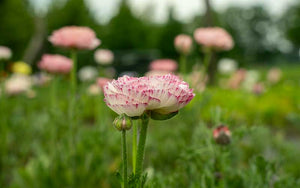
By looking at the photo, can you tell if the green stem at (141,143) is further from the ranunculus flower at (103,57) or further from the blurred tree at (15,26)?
the blurred tree at (15,26)

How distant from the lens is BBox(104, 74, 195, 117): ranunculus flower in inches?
26.7

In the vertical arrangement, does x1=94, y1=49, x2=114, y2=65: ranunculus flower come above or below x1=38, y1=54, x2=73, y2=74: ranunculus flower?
above

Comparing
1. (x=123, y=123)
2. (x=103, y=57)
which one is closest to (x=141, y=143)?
(x=123, y=123)

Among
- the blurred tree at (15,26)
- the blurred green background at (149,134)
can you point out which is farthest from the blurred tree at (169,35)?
the blurred tree at (15,26)

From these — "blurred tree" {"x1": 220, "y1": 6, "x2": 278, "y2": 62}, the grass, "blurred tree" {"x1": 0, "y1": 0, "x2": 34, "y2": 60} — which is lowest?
the grass

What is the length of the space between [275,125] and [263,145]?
2.20 meters

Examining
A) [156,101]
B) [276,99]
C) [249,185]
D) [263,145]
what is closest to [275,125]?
[276,99]

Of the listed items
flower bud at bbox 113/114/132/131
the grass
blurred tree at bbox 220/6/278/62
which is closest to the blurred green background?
the grass

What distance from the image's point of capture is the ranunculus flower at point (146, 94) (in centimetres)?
68

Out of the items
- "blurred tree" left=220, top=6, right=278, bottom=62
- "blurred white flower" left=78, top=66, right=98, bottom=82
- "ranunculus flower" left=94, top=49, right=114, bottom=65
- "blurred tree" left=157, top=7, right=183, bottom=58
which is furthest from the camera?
"blurred tree" left=220, top=6, right=278, bottom=62

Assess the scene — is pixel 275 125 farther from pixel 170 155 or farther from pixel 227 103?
pixel 170 155

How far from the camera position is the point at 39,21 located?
8258 mm

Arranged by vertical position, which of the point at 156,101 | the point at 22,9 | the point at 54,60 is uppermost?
the point at 22,9

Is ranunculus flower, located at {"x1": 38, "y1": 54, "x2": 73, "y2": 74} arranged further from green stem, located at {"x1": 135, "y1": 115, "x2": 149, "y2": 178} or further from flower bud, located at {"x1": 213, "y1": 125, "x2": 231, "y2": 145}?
green stem, located at {"x1": 135, "y1": 115, "x2": 149, "y2": 178}
